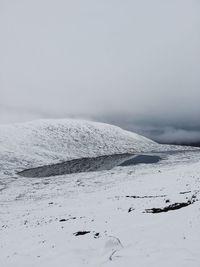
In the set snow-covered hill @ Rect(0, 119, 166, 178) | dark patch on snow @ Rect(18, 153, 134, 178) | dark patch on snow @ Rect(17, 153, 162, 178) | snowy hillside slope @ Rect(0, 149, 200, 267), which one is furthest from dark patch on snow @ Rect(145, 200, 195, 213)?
snow-covered hill @ Rect(0, 119, 166, 178)

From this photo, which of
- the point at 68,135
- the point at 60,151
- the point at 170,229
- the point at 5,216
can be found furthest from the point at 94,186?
the point at 68,135

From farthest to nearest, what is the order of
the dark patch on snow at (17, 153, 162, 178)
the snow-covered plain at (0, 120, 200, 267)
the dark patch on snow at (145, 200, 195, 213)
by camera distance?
1. the dark patch on snow at (17, 153, 162, 178)
2. the dark patch on snow at (145, 200, 195, 213)
3. the snow-covered plain at (0, 120, 200, 267)

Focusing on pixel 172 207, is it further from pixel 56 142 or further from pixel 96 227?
pixel 56 142

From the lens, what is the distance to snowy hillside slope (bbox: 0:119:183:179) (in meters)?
97.8

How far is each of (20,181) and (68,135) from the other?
80634mm

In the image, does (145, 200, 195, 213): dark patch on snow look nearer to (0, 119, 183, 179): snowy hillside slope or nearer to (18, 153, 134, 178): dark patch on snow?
(18, 153, 134, 178): dark patch on snow

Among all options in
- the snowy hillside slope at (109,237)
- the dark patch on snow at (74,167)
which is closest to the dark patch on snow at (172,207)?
the snowy hillside slope at (109,237)

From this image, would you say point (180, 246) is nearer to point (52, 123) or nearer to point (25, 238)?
point (25, 238)

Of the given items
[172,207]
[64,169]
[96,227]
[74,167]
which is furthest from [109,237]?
[74,167]

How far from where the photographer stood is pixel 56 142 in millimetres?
130625

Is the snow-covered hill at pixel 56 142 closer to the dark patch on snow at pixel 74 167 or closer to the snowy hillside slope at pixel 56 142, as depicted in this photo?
the snowy hillside slope at pixel 56 142

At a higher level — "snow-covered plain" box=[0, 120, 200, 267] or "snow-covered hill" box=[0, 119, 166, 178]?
"snow-covered hill" box=[0, 119, 166, 178]

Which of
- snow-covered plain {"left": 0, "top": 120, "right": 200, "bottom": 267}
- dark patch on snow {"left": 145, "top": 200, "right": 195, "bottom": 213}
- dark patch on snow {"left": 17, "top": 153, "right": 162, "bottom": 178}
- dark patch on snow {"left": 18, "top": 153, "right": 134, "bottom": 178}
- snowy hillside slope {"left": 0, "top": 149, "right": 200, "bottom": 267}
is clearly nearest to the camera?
snowy hillside slope {"left": 0, "top": 149, "right": 200, "bottom": 267}

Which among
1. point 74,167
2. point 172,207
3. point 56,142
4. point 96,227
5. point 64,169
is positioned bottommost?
point 96,227
